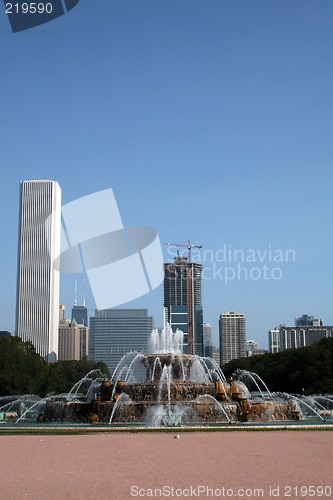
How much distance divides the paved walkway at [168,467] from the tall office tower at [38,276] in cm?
16707

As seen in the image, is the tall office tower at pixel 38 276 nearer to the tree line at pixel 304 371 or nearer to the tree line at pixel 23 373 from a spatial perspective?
the tree line at pixel 23 373

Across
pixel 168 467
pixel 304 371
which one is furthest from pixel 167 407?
pixel 304 371

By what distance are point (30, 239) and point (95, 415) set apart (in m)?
161

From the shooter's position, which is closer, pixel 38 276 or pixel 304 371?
pixel 304 371

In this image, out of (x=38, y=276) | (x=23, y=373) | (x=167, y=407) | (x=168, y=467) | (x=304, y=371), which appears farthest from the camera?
(x=38, y=276)

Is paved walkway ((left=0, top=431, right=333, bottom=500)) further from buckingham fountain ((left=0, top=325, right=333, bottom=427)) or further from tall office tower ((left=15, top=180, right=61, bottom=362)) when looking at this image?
tall office tower ((left=15, top=180, right=61, bottom=362))

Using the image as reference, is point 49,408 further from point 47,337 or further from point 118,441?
point 47,337

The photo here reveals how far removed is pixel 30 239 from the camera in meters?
188

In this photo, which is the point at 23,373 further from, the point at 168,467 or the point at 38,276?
the point at 38,276

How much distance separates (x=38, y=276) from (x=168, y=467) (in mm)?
176738

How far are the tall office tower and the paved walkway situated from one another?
167m

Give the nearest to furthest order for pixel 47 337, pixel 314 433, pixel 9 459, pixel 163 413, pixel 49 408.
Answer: pixel 9 459, pixel 314 433, pixel 163 413, pixel 49 408, pixel 47 337

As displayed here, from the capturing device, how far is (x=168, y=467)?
13.9m

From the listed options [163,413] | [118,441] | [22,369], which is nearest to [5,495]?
[118,441]
